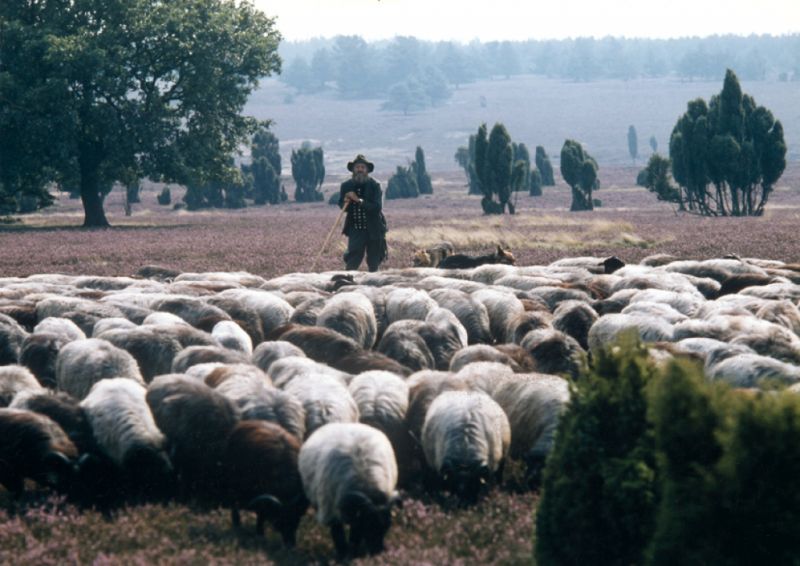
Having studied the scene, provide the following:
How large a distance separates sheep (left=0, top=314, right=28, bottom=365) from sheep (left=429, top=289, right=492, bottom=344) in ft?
22.1

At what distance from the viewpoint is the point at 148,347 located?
14.0m

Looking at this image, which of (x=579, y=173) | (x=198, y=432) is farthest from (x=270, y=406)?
(x=579, y=173)

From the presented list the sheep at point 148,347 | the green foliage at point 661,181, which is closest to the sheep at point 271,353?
the sheep at point 148,347

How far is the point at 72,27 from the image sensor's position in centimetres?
5506

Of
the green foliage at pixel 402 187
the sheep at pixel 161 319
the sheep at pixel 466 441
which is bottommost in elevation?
the green foliage at pixel 402 187

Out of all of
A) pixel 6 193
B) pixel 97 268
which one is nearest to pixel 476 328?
pixel 97 268

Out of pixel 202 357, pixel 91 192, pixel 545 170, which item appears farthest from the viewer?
pixel 545 170

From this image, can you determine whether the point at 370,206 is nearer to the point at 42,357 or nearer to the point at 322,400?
the point at 42,357

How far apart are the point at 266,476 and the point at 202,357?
3.84m

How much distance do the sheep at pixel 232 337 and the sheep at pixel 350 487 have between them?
5424 millimetres

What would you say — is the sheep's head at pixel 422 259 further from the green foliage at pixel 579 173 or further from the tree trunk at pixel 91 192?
the green foliage at pixel 579 173

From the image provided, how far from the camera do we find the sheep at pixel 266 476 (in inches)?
376

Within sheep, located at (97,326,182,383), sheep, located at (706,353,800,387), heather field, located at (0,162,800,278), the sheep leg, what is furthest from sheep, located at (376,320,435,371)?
heather field, located at (0,162,800,278)

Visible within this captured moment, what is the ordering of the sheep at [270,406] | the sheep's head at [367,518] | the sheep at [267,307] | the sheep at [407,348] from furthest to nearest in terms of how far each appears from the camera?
the sheep at [267,307] < the sheep at [407,348] < the sheep at [270,406] < the sheep's head at [367,518]
